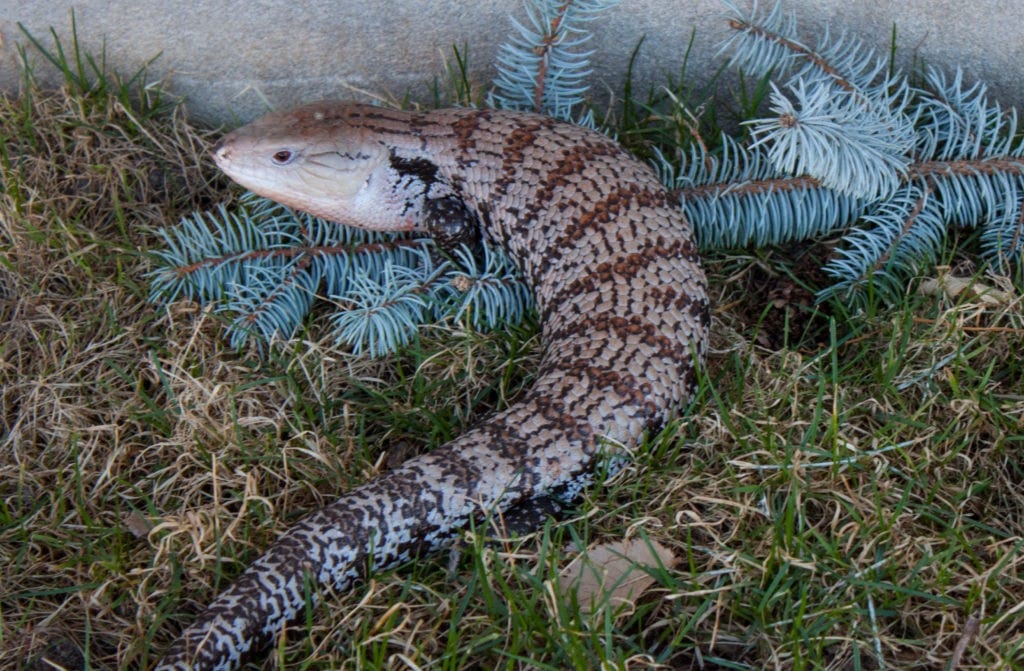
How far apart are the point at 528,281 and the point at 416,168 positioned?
0.48 meters

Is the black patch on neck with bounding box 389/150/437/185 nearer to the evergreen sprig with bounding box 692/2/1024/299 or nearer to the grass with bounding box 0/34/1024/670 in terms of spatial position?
the grass with bounding box 0/34/1024/670

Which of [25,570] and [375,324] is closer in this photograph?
[25,570]

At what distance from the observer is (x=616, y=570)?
8.55ft

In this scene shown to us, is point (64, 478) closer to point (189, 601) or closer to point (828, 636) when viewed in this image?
point (189, 601)

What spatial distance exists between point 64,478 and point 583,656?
5.15 feet

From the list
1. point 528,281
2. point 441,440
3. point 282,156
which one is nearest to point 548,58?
point 528,281

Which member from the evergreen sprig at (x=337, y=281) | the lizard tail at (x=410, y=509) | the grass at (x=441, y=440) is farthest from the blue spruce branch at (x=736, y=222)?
the lizard tail at (x=410, y=509)

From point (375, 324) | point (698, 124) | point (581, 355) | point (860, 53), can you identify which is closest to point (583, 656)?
point (581, 355)

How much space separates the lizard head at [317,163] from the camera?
3.14 meters

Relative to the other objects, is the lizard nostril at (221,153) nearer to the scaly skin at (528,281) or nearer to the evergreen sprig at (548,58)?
the scaly skin at (528,281)

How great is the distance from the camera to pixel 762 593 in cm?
252

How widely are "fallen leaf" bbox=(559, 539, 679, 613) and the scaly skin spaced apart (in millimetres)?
224

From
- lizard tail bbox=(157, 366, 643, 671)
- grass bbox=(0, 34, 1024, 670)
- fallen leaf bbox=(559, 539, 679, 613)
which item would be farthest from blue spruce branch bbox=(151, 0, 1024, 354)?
fallen leaf bbox=(559, 539, 679, 613)

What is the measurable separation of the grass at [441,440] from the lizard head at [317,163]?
16.0 inches
